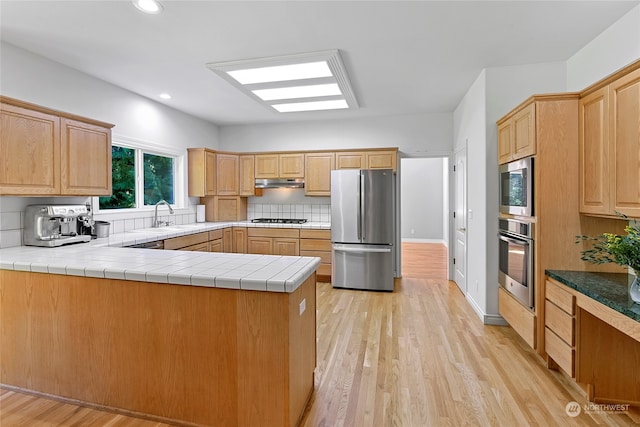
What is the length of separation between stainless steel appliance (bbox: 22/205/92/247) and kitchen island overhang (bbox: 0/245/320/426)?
2.03 ft

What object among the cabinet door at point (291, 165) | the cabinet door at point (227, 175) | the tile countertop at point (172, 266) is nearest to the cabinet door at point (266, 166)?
the cabinet door at point (291, 165)

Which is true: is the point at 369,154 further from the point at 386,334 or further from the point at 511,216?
the point at 386,334

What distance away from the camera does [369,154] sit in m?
4.91

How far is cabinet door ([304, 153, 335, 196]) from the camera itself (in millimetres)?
5086

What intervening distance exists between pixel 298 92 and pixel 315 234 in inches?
84.9

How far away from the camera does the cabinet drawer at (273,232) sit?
4949mm

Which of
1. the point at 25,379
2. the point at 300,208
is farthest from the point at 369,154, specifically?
the point at 25,379

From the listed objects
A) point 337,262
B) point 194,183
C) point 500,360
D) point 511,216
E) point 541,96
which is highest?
point 541,96

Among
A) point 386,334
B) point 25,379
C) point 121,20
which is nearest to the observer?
point 25,379

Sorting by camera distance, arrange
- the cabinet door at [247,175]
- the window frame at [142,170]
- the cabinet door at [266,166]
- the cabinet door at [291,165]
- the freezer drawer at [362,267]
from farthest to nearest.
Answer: the cabinet door at [247,175] < the cabinet door at [266,166] < the cabinet door at [291,165] < the freezer drawer at [362,267] < the window frame at [142,170]

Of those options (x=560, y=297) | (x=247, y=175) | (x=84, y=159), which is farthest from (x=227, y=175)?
(x=560, y=297)

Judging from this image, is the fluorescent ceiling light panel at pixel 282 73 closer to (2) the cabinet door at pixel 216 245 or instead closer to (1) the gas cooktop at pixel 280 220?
(2) the cabinet door at pixel 216 245

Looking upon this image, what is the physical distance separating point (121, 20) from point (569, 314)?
3.84 m

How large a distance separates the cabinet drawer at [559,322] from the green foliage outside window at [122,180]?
15.1ft
